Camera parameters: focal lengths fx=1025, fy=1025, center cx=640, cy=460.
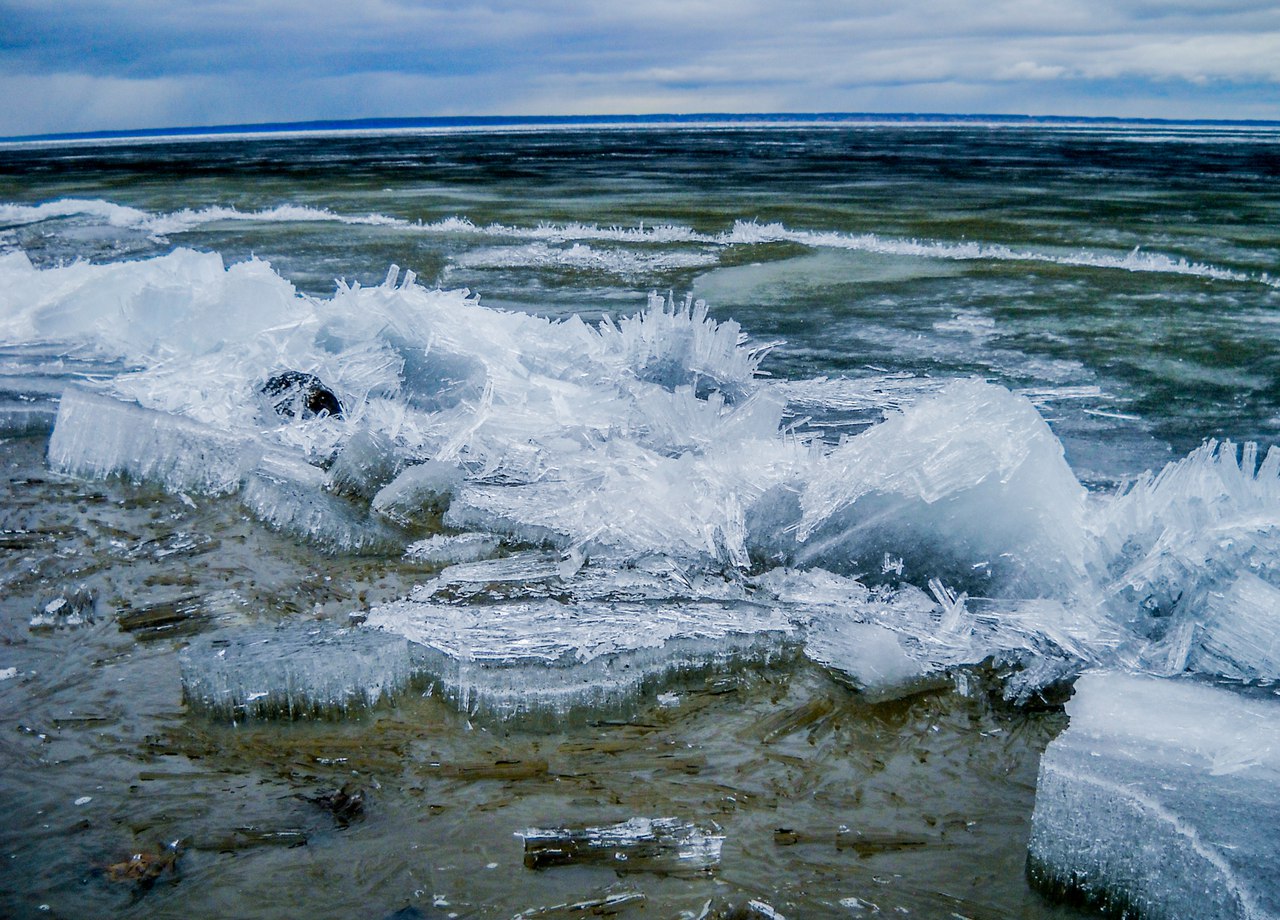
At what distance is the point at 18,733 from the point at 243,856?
2.44 feet

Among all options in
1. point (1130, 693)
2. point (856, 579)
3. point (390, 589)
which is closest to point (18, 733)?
point (390, 589)

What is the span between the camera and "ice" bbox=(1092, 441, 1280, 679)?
2.30 m

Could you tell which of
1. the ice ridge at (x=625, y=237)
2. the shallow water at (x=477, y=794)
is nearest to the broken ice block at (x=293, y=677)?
the shallow water at (x=477, y=794)

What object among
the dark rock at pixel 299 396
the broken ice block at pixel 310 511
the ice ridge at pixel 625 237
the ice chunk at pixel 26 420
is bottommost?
the broken ice block at pixel 310 511

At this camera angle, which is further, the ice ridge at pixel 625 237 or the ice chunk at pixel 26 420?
the ice ridge at pixel 625 237

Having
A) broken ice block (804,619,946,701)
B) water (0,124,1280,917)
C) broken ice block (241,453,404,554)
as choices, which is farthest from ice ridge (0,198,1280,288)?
broken ice block (804,619,946,701)

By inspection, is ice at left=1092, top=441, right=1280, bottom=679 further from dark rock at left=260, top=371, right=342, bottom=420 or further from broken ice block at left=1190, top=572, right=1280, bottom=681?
dark rock at left=260, top=371, right=342, bottom=420

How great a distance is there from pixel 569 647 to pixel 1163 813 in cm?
124

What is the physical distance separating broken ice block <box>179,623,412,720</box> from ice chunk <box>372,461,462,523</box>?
107 centimetres

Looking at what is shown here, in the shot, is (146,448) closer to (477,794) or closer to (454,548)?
(454,548)

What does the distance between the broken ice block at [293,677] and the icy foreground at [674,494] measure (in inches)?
4.4

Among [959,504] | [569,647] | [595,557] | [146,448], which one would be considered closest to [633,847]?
[569,647]

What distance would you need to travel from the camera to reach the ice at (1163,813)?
5.15 ft

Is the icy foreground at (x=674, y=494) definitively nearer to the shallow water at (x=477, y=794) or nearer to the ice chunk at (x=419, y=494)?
the ice chunk at (x=419, y=494)
